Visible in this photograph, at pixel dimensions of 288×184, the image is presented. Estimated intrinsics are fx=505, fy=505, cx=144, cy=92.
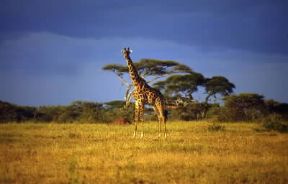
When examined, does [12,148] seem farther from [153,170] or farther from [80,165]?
[153,170]

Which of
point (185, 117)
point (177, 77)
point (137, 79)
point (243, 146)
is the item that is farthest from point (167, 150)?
point (177, 77)

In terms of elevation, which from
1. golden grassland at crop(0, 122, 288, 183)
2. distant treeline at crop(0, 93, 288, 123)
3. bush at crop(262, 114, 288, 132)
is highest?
distant treeline at crop(0, 93, 288, 123)

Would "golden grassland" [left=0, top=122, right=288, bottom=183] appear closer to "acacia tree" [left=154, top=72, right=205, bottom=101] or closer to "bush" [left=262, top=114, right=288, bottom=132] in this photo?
"bush" [left=262, top=114, right=288, bottom=132]

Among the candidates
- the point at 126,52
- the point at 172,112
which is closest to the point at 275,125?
the point at 126,52

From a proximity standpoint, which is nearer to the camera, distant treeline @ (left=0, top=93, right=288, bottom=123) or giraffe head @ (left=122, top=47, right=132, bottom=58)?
giraffe head @ (left=122, top=47, right=132, bottom=58)

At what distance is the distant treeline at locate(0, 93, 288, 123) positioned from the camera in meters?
31.1

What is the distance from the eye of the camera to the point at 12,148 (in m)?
13.2

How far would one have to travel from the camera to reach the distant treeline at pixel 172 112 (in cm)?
3112

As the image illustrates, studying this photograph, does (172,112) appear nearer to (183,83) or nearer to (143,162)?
(183,83)

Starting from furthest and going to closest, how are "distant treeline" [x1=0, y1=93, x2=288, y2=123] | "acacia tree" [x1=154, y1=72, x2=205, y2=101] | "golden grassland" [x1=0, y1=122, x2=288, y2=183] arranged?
"acacia tree" [x1=154, y1=72, x2=205, y2=101], "distant treeline" [x1=0, y1=93, x2=288, y2=123], "golden grassland" [x1=0, y1=122, x2=288, y2=183]

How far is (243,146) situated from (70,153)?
4.69 meters

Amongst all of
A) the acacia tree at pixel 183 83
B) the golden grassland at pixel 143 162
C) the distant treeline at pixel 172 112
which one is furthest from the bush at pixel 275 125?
the acacia tree at pixel 183 83

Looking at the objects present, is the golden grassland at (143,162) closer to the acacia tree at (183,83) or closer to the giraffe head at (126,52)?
the giraffe head at (126,52)

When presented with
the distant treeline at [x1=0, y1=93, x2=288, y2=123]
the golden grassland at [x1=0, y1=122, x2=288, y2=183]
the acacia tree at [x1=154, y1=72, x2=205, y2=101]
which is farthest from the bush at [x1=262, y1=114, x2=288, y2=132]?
the acacia tree at [x1=154, y1=72, x2=205, y2=101]
